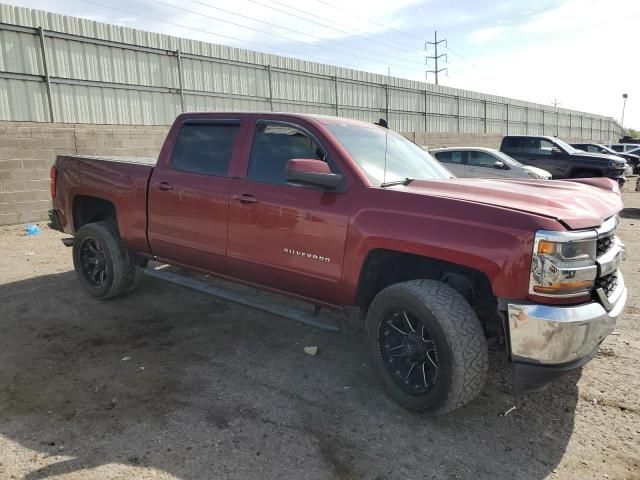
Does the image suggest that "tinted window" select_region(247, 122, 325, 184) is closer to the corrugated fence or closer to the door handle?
the door handle

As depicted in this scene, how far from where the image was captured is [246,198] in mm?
3869

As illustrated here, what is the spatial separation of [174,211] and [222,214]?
62 centimetres

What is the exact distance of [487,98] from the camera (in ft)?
101

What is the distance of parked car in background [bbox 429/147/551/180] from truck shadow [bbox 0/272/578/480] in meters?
9.21

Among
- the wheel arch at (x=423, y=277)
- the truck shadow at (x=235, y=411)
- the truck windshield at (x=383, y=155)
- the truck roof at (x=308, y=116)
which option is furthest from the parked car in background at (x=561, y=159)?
the wheel arch at (x=423, y=277)

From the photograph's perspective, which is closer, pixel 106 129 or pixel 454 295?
pixel 454 295

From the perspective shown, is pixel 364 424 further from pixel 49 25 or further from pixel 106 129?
pixel 49 25

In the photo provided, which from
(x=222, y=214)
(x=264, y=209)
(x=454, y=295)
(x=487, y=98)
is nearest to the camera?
(x=454, y=295)

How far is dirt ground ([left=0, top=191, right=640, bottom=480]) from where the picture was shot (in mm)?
2658

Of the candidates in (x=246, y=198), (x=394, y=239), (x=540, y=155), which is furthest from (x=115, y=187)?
(x=540, y=155)

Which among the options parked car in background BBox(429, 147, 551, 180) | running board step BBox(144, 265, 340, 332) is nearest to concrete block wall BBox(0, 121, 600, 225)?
running board step BBox(144, 265, 340, 332)

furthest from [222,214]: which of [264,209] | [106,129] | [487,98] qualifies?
[487,98]

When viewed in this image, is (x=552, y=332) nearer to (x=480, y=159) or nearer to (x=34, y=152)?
(x=34, y=152)

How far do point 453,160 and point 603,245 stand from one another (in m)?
10.7
